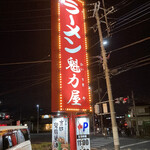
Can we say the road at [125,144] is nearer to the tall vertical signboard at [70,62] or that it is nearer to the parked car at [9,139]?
the tall vertical signboard at [70,62]

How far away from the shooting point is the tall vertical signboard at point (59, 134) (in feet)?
31.5

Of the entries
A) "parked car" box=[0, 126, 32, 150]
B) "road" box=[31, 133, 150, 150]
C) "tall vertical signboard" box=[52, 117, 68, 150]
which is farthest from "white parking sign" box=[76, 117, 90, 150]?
"road" box=[31, 133, 150, 150]

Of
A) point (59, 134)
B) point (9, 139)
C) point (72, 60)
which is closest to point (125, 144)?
point (59, 134)

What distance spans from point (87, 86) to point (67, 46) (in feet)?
9.78

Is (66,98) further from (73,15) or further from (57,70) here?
(73,15)

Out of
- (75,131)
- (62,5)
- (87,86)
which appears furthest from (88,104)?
(62,5)

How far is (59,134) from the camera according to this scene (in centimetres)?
982

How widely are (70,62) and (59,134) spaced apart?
456cm

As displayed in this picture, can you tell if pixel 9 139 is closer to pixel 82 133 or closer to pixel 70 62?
pixel 82 133

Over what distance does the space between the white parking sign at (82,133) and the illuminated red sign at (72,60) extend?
0.81 meters

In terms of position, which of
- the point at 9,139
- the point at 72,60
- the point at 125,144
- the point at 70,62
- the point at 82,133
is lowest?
the point at 125,144

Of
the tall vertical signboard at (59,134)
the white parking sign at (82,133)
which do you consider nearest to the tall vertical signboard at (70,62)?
the white parking sign at (82,133)

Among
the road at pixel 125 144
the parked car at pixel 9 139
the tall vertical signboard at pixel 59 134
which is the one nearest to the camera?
the parked car at pixel 9 139

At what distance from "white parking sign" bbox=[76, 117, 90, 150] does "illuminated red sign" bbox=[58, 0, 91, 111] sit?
812mm
